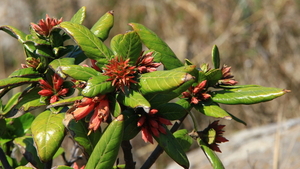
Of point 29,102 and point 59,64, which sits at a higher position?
point 59,64

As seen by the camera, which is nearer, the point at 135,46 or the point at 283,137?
the point at 135,46

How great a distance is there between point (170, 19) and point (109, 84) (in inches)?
209

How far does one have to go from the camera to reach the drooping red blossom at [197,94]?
1.12 metres

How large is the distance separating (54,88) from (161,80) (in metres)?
0.39

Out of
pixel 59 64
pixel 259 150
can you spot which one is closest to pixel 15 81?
pixel 59 64

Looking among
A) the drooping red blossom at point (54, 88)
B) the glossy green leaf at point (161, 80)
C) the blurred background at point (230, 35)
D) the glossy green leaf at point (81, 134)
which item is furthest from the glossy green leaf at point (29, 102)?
the blurred background at point (230, 35)

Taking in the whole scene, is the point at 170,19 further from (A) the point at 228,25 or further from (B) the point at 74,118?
(B) the point at 74,118

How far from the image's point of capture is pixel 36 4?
604cm

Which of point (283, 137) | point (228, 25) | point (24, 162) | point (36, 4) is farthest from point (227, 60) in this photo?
point (24, 162)

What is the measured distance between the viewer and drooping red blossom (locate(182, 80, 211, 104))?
1119mm

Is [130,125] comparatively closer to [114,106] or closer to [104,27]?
[114,106]

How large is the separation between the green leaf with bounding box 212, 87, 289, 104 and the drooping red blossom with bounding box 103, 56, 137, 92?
0.33 m

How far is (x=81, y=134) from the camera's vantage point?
104 cm

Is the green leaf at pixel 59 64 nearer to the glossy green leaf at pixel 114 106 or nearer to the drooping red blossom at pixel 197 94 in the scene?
the glossy green leaf at pixel 114 106
